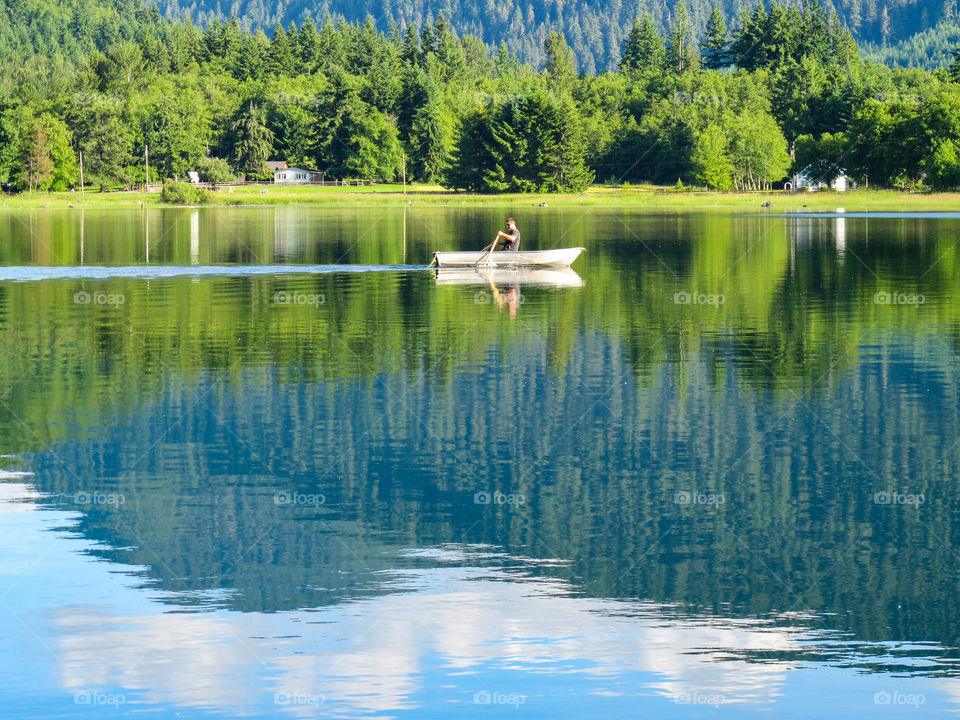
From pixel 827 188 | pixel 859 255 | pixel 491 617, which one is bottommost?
pixel 491 617

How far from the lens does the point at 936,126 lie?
536 ft

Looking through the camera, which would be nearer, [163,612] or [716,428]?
[163,612]

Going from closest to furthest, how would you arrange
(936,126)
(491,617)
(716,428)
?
(491,617) < (716,428) < (936,126)

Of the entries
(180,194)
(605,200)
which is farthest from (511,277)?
(180,194)

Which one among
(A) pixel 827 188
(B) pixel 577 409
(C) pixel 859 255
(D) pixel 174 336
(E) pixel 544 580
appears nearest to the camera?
(E) pixel 544 580

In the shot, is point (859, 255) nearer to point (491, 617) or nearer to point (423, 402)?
point (423, 402)

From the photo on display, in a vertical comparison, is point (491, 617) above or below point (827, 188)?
below

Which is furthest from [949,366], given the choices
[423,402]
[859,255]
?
[859,255]

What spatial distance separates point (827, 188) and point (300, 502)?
184m

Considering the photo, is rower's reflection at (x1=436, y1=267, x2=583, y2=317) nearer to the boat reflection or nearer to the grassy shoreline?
the boat reflection

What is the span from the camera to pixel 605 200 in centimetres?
18012

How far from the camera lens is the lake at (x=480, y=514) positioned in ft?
48.7

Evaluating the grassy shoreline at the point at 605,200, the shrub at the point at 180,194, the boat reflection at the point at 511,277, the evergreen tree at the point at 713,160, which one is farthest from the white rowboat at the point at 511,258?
the evergreen tree at the point at 713,160

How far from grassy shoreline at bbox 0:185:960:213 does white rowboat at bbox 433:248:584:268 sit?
289 feet
